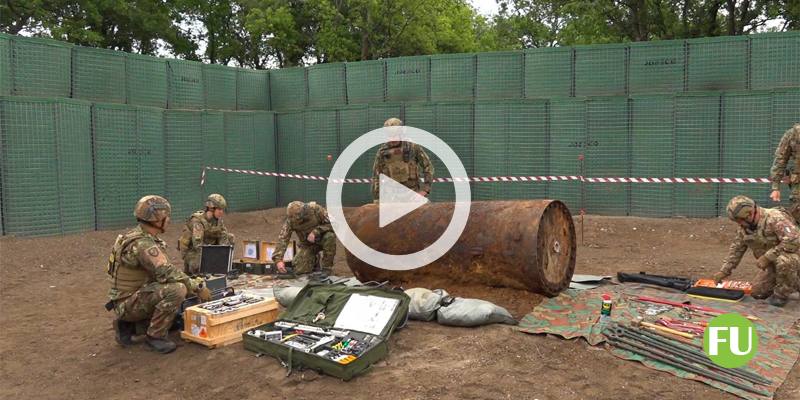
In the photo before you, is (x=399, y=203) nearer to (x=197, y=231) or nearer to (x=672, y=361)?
(x=197, y=231)

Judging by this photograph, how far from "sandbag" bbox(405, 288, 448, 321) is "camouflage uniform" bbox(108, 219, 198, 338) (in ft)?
6.95

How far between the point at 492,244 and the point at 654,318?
5.34 ft

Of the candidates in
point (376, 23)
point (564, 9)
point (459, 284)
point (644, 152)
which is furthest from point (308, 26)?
point (459, 284)

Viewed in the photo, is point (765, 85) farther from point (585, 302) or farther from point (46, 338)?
point (46, 338)

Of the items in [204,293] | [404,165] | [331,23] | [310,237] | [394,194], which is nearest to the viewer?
[204,293]

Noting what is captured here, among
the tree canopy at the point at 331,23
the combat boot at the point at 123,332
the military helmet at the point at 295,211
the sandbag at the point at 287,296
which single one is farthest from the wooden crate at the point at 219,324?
the tree canopy at the point at 331,23

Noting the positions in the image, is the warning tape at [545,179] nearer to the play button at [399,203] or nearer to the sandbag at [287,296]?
the play button at [399,203]

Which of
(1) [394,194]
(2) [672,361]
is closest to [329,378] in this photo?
(2) [672,361]

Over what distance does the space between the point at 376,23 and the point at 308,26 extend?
143 inches

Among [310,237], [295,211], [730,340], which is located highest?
[295,211]

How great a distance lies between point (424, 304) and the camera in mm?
5602

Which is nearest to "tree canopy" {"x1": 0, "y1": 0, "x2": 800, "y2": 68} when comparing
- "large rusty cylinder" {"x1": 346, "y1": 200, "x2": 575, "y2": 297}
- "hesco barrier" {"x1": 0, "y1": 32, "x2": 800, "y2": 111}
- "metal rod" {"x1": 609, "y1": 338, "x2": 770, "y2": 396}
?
"hesco barrier" {"x1": 0, "y1": 32, "x2": 800, "y2": 111}

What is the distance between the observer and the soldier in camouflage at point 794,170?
736 cm

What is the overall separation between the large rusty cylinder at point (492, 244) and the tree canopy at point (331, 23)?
14337 mm
